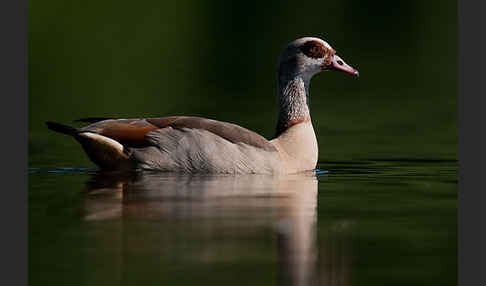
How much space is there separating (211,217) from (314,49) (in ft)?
19.0

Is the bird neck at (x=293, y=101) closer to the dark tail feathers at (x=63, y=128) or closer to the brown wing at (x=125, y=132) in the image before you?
the brown wing at (x=125, y=132)

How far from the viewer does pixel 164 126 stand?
17828 millimetres

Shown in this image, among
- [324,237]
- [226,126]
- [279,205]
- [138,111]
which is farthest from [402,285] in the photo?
[138,111]

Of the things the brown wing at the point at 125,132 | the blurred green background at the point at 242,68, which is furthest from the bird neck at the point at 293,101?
the brown wing at the point at 125,132

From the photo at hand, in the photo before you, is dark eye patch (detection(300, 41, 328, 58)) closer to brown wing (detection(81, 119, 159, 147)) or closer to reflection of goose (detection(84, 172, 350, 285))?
reflection of goose (detection(84, 172, 350, 285))

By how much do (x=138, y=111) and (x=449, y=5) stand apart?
41927 mm

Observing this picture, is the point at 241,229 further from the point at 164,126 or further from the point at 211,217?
the point at 164,126

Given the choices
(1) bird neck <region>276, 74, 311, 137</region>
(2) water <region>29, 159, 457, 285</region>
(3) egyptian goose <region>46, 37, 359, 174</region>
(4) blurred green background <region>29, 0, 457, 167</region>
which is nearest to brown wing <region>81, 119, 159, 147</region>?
(3) egyptian goose <region>46, 37, 359, 174</region>

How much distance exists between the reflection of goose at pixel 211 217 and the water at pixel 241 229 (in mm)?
14

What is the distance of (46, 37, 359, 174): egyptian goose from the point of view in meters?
17.4

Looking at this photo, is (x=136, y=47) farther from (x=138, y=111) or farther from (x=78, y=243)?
(x=78, y=243)

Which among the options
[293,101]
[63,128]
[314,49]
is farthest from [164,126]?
[314,49]

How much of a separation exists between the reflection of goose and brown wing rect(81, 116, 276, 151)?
0.61 m

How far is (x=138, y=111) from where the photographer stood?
1061 inches
